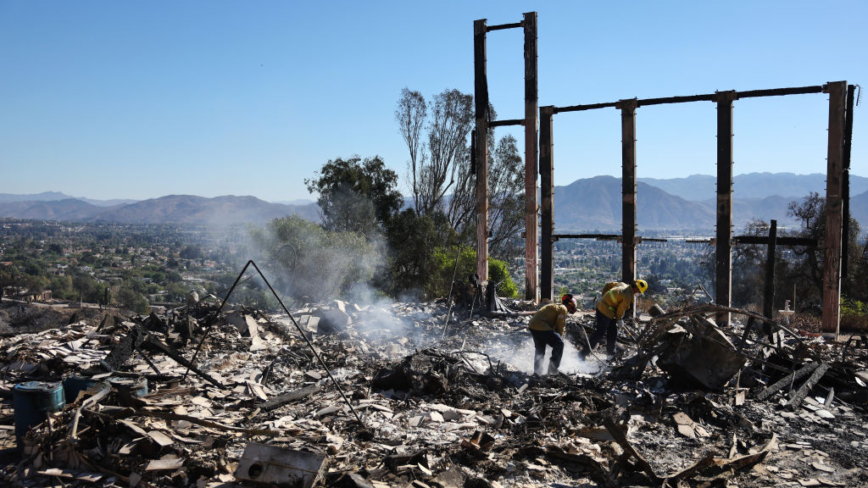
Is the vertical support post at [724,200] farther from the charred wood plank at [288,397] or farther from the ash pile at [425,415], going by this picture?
the charred wood plank at [288,397]

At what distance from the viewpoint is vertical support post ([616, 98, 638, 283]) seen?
43.0 ft

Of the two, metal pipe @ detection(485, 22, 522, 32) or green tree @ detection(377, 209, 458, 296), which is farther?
green tree @ detection(377, 209, 458, 296)

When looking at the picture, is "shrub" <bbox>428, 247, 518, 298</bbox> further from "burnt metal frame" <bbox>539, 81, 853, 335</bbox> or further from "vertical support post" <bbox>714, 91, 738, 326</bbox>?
"vertical support post" <bbox>714, 91, 738, 326</bbox>

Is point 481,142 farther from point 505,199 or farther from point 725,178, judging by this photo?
point 505,199

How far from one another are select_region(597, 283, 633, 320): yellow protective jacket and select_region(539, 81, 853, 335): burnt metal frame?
4.06 metres

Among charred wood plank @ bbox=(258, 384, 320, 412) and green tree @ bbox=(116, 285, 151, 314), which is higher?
charred wood plank @ bbox=(258, 384, 320, 412)

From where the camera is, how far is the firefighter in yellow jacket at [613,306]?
371 inches

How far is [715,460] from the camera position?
5.36 meters

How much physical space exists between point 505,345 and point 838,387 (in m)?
5.41

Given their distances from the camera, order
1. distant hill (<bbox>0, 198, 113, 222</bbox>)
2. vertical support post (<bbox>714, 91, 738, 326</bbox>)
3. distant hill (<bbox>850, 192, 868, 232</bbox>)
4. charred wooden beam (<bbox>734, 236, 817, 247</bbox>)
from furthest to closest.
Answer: distant hill (<bbox>0, 198, 113, 222</bbox>)
distant hill (<bbox>850, 192, 868, 232</bbox>)
vertical support post (<bbox>714, 91, 738, 326</bbox>)
charred wooden beam (<bbox>734, 236, 817, 247</bbox>)

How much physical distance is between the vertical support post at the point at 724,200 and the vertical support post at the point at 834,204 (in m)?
1.79

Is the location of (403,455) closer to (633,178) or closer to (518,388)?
(518,388)

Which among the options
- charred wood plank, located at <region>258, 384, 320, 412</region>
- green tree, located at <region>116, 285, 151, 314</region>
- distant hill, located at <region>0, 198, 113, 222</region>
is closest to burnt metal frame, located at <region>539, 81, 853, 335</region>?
charred wood plank, located at <region>258, 384, 320, 412</region>

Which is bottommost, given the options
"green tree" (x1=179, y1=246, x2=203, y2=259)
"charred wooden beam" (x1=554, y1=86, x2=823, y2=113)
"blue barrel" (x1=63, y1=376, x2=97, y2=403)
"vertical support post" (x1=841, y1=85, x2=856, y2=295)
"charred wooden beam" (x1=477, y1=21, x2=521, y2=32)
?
"green tree" (x1=179, y1=246, x2=203, y2=259)
